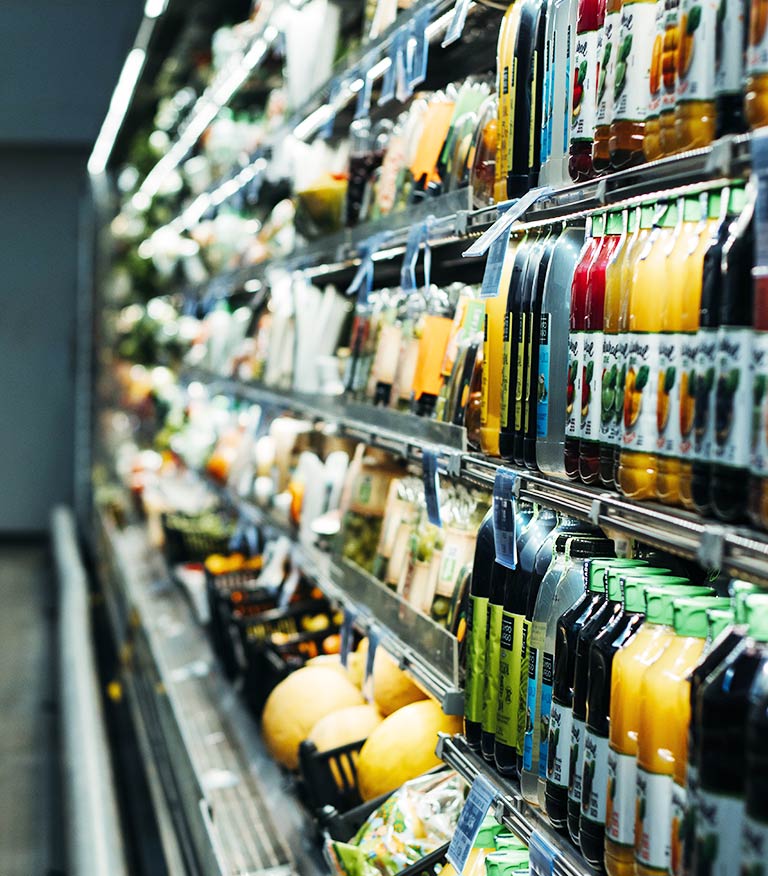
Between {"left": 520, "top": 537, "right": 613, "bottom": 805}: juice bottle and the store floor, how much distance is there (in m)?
2.86

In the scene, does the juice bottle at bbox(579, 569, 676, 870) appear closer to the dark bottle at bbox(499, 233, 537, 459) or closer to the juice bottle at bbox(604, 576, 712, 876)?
the juice bottle at bbox(604, 576, 712, 876)

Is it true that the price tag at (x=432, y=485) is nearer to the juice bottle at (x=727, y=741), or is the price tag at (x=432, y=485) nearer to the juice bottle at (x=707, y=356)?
the juice bottle at (x=707, y=356)

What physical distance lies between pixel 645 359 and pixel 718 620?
30cm

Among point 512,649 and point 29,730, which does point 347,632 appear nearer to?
point 512,649

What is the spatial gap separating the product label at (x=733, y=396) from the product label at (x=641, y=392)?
0.13m

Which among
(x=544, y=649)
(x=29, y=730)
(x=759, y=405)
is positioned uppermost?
(x=759, y=405)

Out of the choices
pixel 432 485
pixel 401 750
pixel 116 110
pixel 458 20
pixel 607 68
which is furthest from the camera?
pixel 116 110

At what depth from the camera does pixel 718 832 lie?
3.37ft

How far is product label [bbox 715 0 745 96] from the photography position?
1.12m

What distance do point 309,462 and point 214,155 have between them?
225 centimetres

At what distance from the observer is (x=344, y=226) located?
2.95 metres

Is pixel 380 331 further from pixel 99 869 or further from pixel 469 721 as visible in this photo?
pixel 99 869

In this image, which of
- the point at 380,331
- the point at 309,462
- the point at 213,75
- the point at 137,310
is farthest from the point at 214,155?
the point at 137,310

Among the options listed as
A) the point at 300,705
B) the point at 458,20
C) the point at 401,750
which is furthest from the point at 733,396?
the point at 300,705
